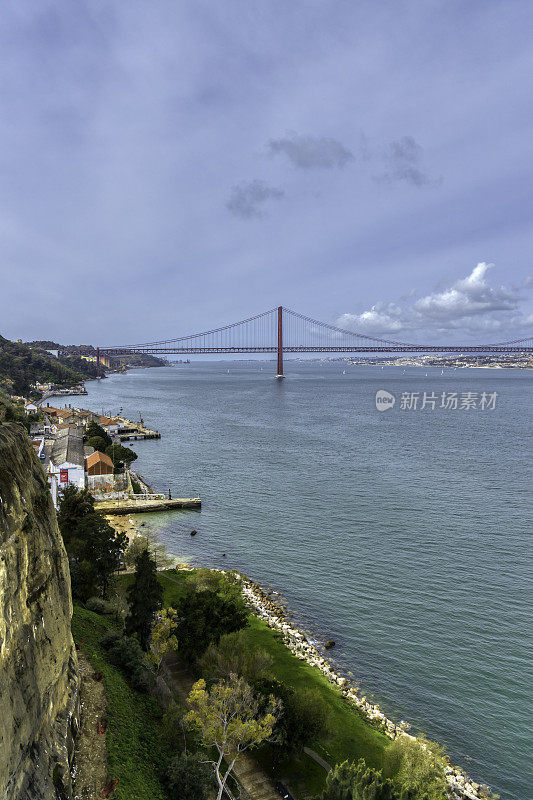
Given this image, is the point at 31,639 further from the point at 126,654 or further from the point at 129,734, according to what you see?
the point at 126,654

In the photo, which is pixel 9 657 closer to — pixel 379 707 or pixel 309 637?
pixel 379 707

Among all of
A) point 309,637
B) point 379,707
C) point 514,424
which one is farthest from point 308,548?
point 514,424

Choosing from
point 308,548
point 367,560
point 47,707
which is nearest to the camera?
point 47,707

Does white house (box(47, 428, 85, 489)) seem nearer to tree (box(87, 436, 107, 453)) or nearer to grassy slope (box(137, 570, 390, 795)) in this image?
tree (box(87, 436, 107, 453))

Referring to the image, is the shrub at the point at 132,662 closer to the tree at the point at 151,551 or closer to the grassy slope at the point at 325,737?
the grassy slope at the point at 325,737

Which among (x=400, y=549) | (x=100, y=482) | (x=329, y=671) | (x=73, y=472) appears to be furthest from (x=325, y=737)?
(x=73, y=472)

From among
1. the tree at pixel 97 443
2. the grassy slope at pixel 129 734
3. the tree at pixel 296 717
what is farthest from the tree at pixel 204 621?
the tree at pixel 97 443

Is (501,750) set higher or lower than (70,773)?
lower
